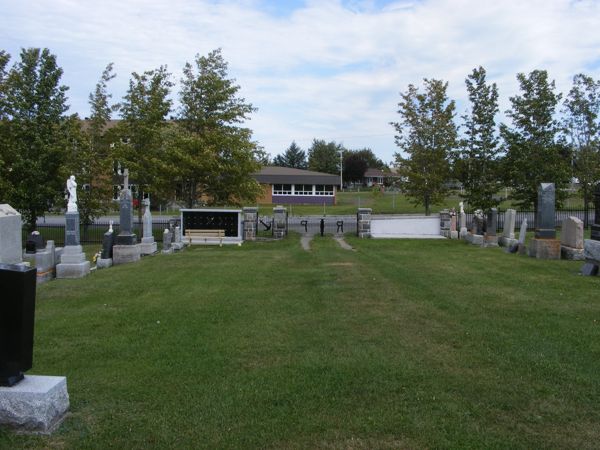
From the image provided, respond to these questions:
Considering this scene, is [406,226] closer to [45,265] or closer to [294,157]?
[45,265]

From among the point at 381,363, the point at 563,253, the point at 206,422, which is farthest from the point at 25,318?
the point at 563,253

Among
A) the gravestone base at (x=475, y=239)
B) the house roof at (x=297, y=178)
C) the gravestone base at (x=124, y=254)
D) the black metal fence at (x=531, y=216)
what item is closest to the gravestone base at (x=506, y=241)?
the gravestone base at (x=475, y=239)

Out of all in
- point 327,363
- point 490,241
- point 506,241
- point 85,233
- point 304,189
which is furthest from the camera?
point 304,189

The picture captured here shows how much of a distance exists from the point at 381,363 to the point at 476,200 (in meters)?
23.1

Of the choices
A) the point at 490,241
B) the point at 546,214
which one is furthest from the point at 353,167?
the point at 546,214

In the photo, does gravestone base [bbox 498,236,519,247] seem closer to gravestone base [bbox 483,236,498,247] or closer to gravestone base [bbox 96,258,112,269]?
gravestone base [bbox 483,236,498,247]

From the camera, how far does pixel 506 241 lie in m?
18.7

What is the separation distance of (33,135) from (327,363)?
23.4 m

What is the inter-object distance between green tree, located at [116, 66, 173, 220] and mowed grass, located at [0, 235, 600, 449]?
1507cm

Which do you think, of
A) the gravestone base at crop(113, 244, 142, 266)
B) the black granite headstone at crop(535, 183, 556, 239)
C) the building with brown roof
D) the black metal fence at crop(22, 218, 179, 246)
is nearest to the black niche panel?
the black metal fence at crop(22, 218, 179, 246)

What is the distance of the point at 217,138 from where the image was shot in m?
24.0

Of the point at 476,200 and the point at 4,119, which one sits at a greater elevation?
the point at 4,119

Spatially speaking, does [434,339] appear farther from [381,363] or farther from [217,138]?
[217,138]

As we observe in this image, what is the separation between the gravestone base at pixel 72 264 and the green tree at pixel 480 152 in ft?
64.8
